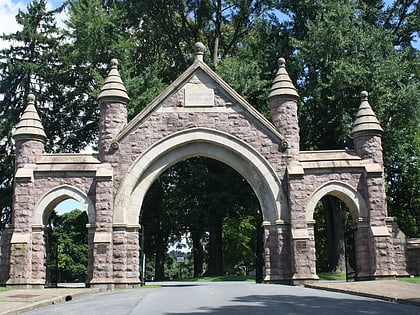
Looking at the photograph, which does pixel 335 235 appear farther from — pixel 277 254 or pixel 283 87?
pixel 283 87

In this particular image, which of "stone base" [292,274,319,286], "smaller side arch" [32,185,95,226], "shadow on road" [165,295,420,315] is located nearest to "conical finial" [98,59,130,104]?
"smaller side arch" [32,185,95,226]

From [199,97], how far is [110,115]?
9.77ft

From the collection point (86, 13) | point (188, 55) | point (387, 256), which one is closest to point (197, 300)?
point (387, 256)

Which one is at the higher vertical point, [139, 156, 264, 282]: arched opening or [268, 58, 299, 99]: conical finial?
[268, 58, 299, 99]: conical finial

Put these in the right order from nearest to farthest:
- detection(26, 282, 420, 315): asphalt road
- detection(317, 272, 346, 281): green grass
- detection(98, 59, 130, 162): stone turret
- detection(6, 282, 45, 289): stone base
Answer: detection(26, 282, 420, 315): asphalt road < detection(6, 282, 45, 289): stone base < detection(98, 59, 130, 162): stone turret < detection(317, 272, 346, 281): green grass

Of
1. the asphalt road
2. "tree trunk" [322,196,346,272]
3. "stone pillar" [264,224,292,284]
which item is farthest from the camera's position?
"tree trunk" [322,196,346,272]

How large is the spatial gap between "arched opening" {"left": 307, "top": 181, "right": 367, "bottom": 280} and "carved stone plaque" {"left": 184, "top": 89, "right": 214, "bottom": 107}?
4.60 metres

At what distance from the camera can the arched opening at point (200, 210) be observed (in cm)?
2517

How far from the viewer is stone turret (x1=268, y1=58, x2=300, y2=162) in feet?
60.6

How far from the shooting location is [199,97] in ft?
61.4

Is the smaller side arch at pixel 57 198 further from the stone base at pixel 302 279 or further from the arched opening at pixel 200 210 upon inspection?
the stone base at pixel 302 279

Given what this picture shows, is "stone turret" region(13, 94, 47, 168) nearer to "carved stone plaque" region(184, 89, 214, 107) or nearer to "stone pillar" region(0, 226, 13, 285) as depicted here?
"stone pillar" region(0, 226, 13, 285)

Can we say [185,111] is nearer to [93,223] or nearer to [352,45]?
[93,223]

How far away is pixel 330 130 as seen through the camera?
26219 millimetres
